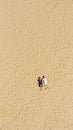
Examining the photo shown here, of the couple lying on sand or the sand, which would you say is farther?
the couple lying on sand

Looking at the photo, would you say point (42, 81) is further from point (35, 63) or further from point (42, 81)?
point (35, 63)

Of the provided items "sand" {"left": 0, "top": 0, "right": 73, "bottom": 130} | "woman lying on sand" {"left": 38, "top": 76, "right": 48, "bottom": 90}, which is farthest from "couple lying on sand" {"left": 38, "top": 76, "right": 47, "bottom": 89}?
"sand" {"left": 0, "top": 0, "right": 73, "bottom": 130}

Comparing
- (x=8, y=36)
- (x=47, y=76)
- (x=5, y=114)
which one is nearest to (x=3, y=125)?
(x=5, y=114)

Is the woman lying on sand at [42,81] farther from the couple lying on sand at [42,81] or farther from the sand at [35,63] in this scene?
the sand at [35,63]

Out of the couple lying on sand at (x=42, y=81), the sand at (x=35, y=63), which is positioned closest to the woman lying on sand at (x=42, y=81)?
the couple lying on sand at (x=42, y=81)

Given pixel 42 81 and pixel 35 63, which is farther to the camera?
pixel 35 63

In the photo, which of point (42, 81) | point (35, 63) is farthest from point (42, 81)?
point (35, 63)

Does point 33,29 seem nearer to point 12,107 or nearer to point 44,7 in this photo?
point 44,7

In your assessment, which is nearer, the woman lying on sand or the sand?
the sand

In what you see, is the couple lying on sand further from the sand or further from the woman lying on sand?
the sand
